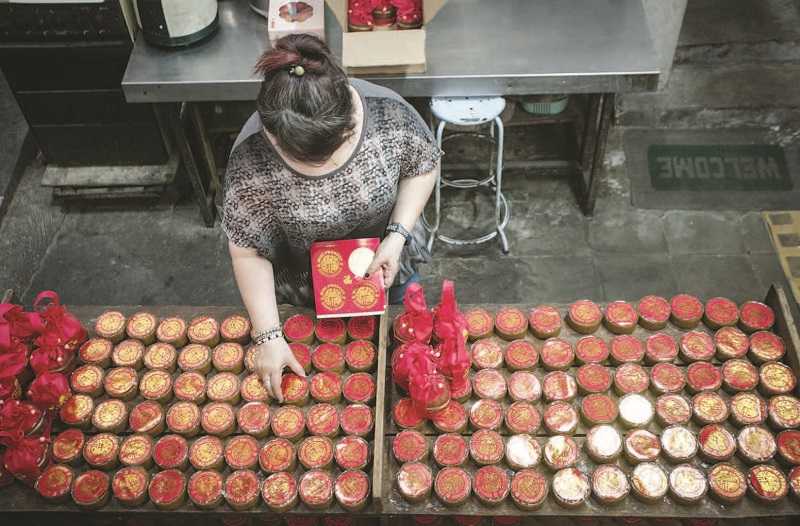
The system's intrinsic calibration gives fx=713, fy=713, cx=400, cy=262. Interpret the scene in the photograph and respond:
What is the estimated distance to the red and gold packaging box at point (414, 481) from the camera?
234 cm

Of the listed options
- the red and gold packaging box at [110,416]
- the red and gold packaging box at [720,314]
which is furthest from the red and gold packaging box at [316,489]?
the red and gold packaging box at [720,314]

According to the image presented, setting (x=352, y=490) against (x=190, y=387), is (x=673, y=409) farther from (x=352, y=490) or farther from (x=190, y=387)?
(x=190, y=387)

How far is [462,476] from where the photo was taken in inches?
93.9

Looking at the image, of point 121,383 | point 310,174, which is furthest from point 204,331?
point 310,174

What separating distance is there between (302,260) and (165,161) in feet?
7.80

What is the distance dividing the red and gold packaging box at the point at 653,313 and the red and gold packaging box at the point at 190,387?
1692mm

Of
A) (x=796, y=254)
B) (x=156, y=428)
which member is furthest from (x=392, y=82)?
Result: (x=796, y=254)

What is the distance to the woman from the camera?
1.98 meters

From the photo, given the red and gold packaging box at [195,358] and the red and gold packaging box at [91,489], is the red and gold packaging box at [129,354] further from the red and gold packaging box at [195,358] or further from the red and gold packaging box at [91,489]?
the red and gold packaging box at [91,489]

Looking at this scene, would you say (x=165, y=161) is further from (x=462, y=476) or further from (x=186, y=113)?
(x=462, y=476)

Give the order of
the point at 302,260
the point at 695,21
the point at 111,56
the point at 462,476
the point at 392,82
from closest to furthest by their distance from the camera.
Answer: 1. the point at 462,476
2. the point at 302,260
3. the point at 392,82
4. the point at 111,56
5. the point at 695,21

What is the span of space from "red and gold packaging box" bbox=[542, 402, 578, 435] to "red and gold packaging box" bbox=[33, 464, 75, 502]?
1.66 metres

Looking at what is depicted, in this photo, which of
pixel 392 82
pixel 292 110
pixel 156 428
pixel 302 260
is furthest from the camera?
pixel 392 82

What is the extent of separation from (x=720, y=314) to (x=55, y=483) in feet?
8.17
